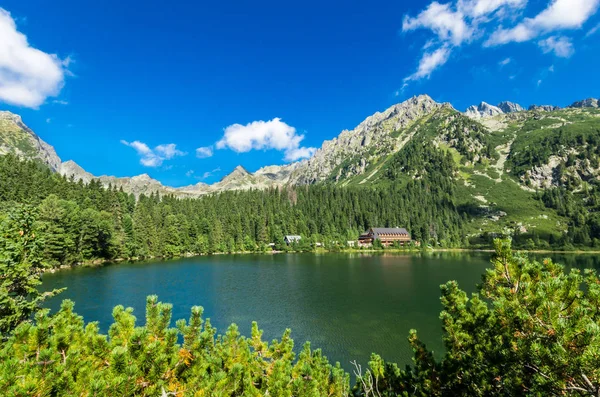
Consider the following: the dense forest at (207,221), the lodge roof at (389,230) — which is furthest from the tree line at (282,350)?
the lodge roof at (389,230)

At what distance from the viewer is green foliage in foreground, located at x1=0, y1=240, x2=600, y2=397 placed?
507 centimetres

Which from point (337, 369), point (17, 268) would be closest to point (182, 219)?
point (17, 268)

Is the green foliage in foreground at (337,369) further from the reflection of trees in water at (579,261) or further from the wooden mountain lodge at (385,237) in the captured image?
the wooden mountain lodge at (385,237)

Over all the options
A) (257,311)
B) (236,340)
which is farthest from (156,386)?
(257,311)

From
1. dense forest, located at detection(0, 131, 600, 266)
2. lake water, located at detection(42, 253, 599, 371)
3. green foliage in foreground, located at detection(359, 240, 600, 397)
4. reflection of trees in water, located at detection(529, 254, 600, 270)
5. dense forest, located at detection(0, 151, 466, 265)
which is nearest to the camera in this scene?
green foliage in foreground, located at detection(359, 240, 600, 397)

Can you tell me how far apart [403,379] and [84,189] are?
131641mm

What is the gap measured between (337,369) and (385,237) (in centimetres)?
15978

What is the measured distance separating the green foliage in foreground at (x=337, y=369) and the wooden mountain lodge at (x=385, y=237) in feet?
499

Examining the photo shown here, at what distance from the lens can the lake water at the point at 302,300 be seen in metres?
31.7

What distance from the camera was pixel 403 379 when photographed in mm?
12555

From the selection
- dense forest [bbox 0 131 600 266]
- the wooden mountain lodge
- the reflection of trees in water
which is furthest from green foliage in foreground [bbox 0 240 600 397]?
the wooden mountain lodge

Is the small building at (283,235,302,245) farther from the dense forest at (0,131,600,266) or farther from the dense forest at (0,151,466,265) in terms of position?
the dense forest at (0,151,466,265)

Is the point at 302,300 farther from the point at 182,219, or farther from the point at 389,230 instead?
the point at 389,230

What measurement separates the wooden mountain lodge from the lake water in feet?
280
